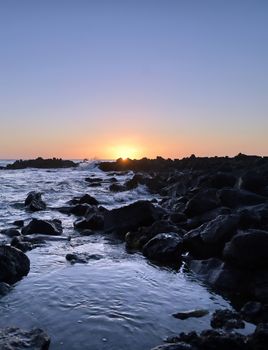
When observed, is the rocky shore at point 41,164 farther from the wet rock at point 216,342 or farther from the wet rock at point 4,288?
the wet rock at point 216,342

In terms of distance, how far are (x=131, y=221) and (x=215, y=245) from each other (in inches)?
179

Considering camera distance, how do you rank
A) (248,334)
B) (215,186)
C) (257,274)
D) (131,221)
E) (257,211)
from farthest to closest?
(215,186) < (131,221) < (257,211) < (257,274) < (248,334)

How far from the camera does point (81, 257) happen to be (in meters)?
10.3

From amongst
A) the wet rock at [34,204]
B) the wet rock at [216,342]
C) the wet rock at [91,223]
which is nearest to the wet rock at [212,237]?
the wet rock at [216,342]

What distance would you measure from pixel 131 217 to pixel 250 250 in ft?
20.5

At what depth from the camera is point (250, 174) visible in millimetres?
18484

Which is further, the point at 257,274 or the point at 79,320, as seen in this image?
the point at 257,274

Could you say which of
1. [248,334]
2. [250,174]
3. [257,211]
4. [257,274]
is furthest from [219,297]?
[250,174]

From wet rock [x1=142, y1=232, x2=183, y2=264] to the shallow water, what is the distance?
32 centimetres

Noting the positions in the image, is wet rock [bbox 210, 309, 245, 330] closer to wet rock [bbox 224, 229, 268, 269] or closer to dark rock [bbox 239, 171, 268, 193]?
wet rock [bbox 224, 229, 268, 269]

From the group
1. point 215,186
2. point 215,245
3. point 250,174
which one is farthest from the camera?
point 215,186

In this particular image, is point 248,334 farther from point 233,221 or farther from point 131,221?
point 131,221

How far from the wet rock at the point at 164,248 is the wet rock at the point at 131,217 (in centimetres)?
287

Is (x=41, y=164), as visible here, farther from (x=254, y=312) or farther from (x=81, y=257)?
(x=254, y=312)
